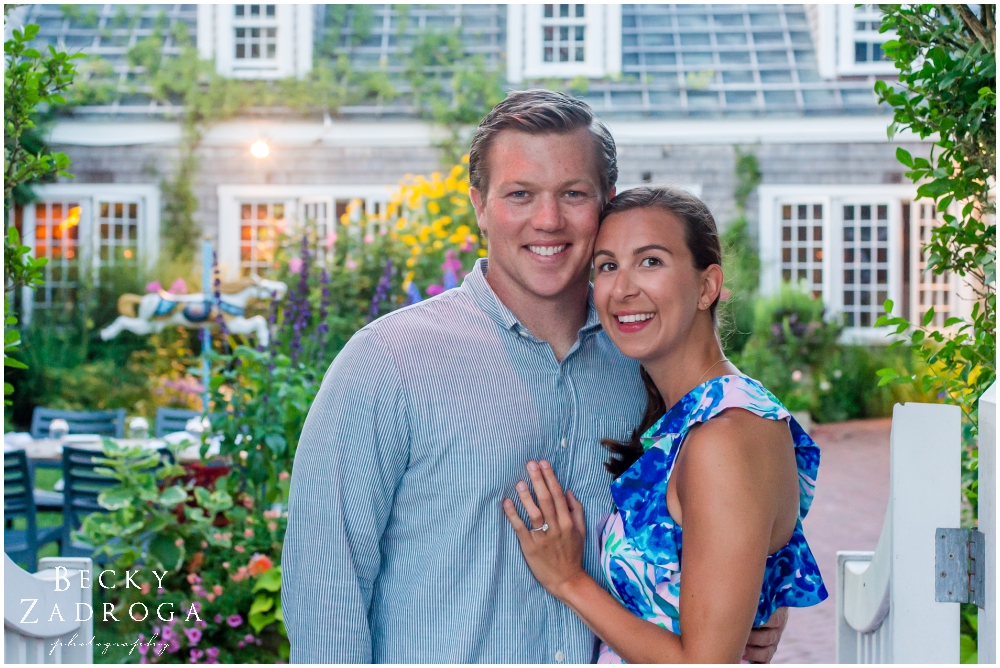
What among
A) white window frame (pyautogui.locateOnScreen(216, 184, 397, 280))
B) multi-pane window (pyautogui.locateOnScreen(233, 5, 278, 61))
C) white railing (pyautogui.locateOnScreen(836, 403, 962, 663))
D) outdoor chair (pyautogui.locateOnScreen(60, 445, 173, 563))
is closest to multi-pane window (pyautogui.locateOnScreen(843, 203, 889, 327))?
white window frame (pyautogui.locateOnScreen(216, 184, 397, 280))

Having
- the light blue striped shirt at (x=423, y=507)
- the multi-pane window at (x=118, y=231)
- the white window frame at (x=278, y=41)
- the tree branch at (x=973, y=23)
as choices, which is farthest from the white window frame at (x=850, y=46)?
the light blue striped shirt at (x=423, y=507)

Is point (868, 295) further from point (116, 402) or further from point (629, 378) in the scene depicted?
point (629, 378)

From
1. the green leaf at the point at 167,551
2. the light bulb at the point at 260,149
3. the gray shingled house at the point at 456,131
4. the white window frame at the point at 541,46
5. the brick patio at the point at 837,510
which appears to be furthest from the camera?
the white window frame at the point at 541,46

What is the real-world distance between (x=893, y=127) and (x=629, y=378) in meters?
1.19

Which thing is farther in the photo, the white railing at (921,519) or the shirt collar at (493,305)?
the shirt collar at (493,305)

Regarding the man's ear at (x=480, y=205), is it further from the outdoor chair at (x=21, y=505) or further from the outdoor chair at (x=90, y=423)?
the outdoor chair at (x=90, y=423)

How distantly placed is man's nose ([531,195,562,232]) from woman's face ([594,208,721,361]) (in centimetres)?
11

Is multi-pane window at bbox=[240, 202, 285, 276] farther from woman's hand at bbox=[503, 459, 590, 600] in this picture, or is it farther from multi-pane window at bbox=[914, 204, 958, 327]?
woman's hand at bbox=[503, 459, 590, 600]

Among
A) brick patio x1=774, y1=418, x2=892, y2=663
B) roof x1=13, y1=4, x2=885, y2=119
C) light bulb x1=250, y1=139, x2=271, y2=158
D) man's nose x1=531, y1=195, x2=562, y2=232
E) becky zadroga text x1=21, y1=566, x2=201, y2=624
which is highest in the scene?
roof x1=13, y1=4, x2=885, y2=119

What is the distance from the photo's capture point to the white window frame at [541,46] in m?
11.8

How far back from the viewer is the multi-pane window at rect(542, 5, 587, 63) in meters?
12.0

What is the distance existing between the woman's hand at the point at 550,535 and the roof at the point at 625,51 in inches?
395

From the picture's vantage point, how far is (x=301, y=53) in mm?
11742

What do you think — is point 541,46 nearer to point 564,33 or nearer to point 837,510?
point 564,33
